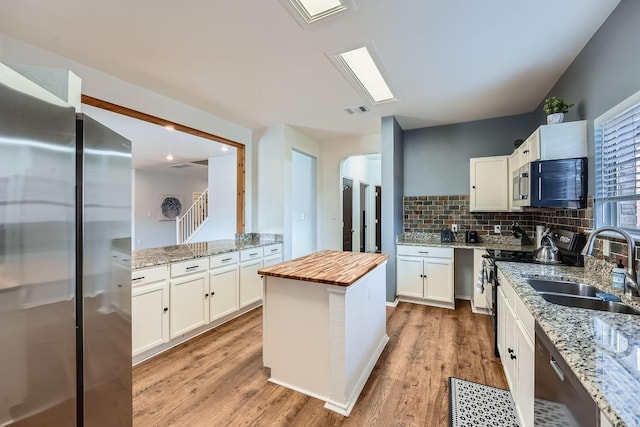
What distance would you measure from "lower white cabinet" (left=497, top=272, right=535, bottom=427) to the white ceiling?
6.22ft

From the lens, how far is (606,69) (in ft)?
6.22

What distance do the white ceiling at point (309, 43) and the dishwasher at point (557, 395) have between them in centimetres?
202

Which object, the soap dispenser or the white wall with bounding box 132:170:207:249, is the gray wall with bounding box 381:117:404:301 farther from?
the white wall with bounding box 132:170:207:249

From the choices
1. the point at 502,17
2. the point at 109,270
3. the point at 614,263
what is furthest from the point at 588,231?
the point at 109,270

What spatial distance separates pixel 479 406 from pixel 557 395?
1.01 meters

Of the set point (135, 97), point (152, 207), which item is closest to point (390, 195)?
point (135, 97)

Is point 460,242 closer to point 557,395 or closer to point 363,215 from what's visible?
point 557,395

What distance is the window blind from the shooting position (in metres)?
1.62

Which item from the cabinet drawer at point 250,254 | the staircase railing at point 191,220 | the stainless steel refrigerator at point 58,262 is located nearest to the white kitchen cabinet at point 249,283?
the cabinet drawer at point 250,254

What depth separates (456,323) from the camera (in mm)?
3223

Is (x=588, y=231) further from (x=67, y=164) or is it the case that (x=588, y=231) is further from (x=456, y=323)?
(x=67, y=164)

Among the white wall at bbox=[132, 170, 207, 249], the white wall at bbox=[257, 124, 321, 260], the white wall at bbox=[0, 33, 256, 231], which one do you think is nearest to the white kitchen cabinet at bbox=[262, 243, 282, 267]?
the white wall at bbox=[257, 124, 321, 260]

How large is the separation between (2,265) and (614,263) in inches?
114

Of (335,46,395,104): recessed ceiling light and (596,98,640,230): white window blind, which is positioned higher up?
(335,46,395,104): recessed ceiling light
